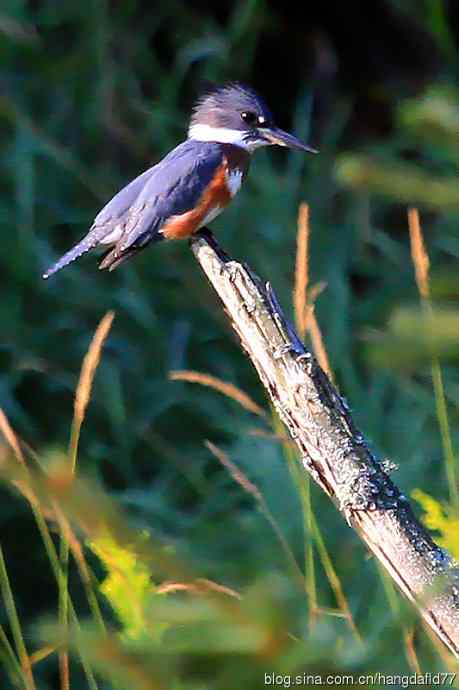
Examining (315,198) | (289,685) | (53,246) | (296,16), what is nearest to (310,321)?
(289,685)

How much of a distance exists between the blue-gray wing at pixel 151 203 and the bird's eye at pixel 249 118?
26cm

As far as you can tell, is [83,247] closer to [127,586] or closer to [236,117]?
[236,117]

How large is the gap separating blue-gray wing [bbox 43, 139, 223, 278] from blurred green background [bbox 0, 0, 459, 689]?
66cm

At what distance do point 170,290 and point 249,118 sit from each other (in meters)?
0.98

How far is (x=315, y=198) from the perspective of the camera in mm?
3557

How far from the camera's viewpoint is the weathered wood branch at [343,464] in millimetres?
872

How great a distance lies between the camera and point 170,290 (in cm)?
323

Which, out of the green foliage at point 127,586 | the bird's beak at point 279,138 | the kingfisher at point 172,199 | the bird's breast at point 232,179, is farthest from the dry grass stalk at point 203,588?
the bird's beak at point 279,138

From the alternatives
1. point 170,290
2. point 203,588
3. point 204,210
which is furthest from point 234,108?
point 203,588

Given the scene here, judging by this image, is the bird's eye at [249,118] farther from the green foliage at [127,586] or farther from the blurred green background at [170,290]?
the green foliage at [127,586]

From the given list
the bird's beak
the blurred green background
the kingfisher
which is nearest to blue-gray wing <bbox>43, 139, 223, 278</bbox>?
the kingfisher

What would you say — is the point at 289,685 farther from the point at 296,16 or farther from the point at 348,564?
the point at 296,16

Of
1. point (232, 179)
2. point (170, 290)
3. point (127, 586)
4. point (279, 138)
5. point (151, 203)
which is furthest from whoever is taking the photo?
point (170, 290)

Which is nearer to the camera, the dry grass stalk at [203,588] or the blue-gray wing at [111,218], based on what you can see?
the dry grass stalk at [203,588]
